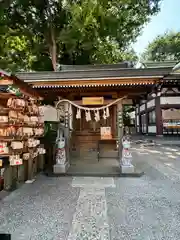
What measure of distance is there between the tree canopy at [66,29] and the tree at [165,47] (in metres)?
11.3

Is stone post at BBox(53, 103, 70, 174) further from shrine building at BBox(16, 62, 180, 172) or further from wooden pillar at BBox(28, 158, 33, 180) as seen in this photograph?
wooden pillar at BBox(28, 158, 33, 180)

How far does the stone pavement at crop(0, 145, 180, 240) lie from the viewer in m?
2.62

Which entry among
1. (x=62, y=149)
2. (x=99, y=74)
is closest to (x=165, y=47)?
(x=99, y=74)

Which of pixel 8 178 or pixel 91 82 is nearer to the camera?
pixel 8 178

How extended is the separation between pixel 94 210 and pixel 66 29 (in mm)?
11605

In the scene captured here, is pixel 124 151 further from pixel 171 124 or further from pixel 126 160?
pixel 171 124

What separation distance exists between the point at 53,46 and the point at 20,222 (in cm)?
1248

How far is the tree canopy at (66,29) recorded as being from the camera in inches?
455

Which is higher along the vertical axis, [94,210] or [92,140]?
[92,140]

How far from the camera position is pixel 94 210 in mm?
3367

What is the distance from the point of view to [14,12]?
13.2m

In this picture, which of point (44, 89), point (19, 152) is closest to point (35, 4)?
point (44, 89)

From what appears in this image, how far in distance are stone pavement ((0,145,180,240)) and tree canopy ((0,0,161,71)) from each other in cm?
936

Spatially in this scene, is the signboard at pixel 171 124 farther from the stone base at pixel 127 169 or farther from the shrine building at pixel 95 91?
the stone base at pixel 127 169
